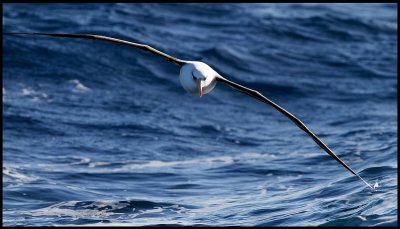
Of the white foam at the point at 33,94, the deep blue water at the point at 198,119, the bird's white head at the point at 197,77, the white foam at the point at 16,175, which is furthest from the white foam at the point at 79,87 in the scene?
the bird's white head at the point at 197,77

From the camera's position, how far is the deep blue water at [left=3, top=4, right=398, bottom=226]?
1492cm

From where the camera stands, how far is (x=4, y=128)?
20344 mm

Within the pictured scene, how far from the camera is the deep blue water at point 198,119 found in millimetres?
14922

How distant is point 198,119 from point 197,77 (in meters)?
10.00

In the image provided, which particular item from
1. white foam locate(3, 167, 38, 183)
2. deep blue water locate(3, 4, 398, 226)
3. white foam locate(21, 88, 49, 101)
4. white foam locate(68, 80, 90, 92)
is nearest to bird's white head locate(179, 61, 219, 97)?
deep blue water locate(3, 4, 398, 226)

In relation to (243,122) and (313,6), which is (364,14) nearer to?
(313,6)

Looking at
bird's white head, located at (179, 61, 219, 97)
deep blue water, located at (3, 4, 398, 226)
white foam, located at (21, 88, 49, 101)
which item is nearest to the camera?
bird's white head, located at (179, 61, 219, 97)

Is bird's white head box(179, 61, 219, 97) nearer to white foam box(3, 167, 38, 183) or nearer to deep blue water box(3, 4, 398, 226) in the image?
deep blue water box(3, 4, 398, 226)

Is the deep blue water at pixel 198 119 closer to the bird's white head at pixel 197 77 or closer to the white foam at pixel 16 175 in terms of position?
the white foam at pixel 16 175

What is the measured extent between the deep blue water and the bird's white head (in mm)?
2520

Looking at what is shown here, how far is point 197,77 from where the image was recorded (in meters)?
12.2

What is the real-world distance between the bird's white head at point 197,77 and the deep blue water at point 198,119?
2.52 m

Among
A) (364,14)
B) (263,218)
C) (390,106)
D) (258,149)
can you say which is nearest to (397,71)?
(390,106)

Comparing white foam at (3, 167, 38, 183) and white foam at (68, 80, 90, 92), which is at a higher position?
Result: white foam at (68, 80, 90, 92)
